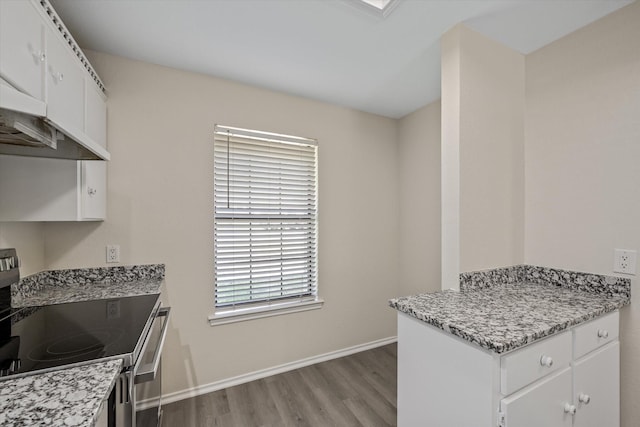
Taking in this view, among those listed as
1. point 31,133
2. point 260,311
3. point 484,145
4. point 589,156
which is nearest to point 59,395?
point 31,133

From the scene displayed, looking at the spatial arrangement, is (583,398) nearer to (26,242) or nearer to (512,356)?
(512,356)

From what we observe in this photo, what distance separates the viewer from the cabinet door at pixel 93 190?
58.4 inches

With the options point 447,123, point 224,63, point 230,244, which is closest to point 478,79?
point 447,123

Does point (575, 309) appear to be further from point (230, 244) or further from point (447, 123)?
point (230, 244)

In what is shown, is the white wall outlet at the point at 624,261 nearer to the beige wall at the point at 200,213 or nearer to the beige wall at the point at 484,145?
the beige wall at the point at 484,145

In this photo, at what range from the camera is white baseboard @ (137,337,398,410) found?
2002mm

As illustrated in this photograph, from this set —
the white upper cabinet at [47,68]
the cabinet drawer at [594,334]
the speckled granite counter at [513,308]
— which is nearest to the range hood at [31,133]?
the white upper cabinet at [47,68]

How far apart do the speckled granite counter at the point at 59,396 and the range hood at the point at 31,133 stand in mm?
761

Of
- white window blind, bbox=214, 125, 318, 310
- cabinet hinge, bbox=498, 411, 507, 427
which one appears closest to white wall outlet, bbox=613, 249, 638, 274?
cabinet hinge, bbox=498, 411, 507, 427

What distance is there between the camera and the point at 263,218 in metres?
2.36

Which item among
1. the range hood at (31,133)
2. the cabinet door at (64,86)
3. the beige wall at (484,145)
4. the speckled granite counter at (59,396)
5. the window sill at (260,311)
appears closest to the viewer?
the speckled granite counter at (59,396)

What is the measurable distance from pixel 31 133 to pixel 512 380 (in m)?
1.91

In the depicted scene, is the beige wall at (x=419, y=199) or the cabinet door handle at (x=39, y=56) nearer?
the cabinet door handle at (x=39, y=56)

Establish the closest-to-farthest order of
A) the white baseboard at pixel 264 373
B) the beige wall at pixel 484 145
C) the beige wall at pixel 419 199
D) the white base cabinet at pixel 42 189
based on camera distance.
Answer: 1. the white base cabinet at pixel 42 189
2. the beige wall at pixel 484 145
3. the white baseboard at pixel 264 373
4. the beige wall at pixel 419 199
